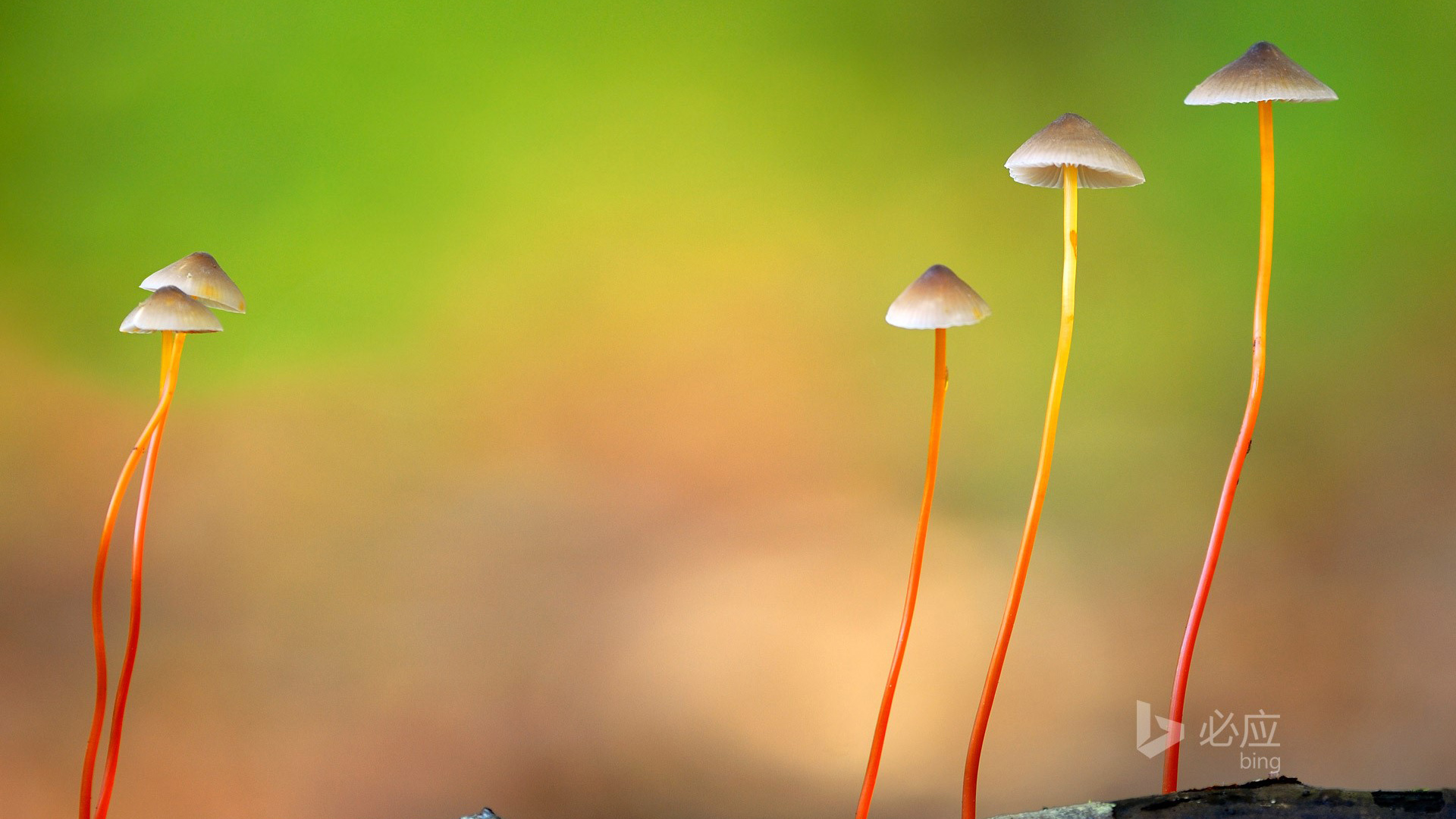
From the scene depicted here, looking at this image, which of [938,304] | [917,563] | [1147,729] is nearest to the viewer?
[938,304]

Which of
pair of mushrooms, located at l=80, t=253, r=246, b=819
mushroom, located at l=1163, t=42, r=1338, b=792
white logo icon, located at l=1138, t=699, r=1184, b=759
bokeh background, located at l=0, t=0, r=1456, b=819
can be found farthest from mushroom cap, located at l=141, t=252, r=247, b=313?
white logo icon, located at l=1138, t=699, r=1184, b=759

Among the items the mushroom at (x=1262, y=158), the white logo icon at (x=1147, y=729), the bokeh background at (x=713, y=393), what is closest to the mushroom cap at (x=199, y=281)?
the bokeh background at (x=713, y=393)

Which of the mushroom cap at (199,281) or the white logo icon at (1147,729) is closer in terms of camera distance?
the mushroom cap at (199,281)

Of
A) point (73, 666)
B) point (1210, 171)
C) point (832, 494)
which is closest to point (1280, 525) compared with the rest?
point (1210, 171)

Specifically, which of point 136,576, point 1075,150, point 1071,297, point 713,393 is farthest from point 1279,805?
point 136,576

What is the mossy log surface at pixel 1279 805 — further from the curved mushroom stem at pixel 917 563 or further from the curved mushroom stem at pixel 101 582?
the curved mushroom stem at pixel 101 582

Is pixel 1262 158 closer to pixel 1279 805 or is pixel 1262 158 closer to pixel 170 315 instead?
pixel 1279 805

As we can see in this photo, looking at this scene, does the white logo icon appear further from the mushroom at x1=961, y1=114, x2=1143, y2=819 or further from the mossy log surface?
the mushroom at x1=961, y1=114, x2=1143, y2=819
